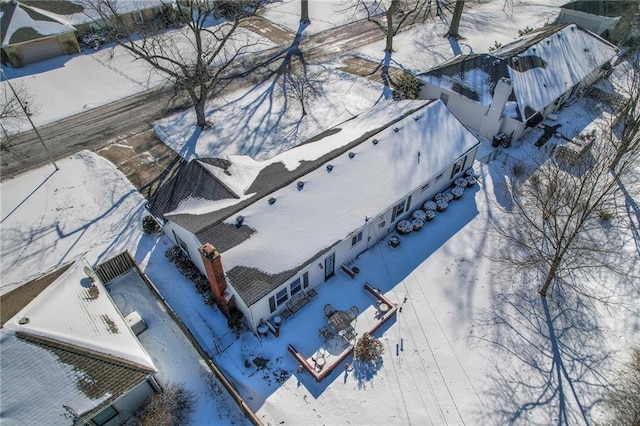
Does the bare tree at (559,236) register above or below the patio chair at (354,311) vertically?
below

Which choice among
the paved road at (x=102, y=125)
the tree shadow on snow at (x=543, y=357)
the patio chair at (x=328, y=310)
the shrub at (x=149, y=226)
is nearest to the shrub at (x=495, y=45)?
the paved road at (x=102, y=125)

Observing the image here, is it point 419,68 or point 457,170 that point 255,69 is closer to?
point 419,68

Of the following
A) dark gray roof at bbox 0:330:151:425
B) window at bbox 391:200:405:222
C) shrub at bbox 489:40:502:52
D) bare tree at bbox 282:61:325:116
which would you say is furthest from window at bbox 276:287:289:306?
shrub at bbox 489:40:502:52

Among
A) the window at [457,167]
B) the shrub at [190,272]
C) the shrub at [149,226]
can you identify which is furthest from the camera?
the window at [457,167]

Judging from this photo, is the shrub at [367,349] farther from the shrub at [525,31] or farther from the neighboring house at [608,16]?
the neighboring house at [608,16]

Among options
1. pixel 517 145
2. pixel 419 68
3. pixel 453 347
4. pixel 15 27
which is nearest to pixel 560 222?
pixel 517 145
